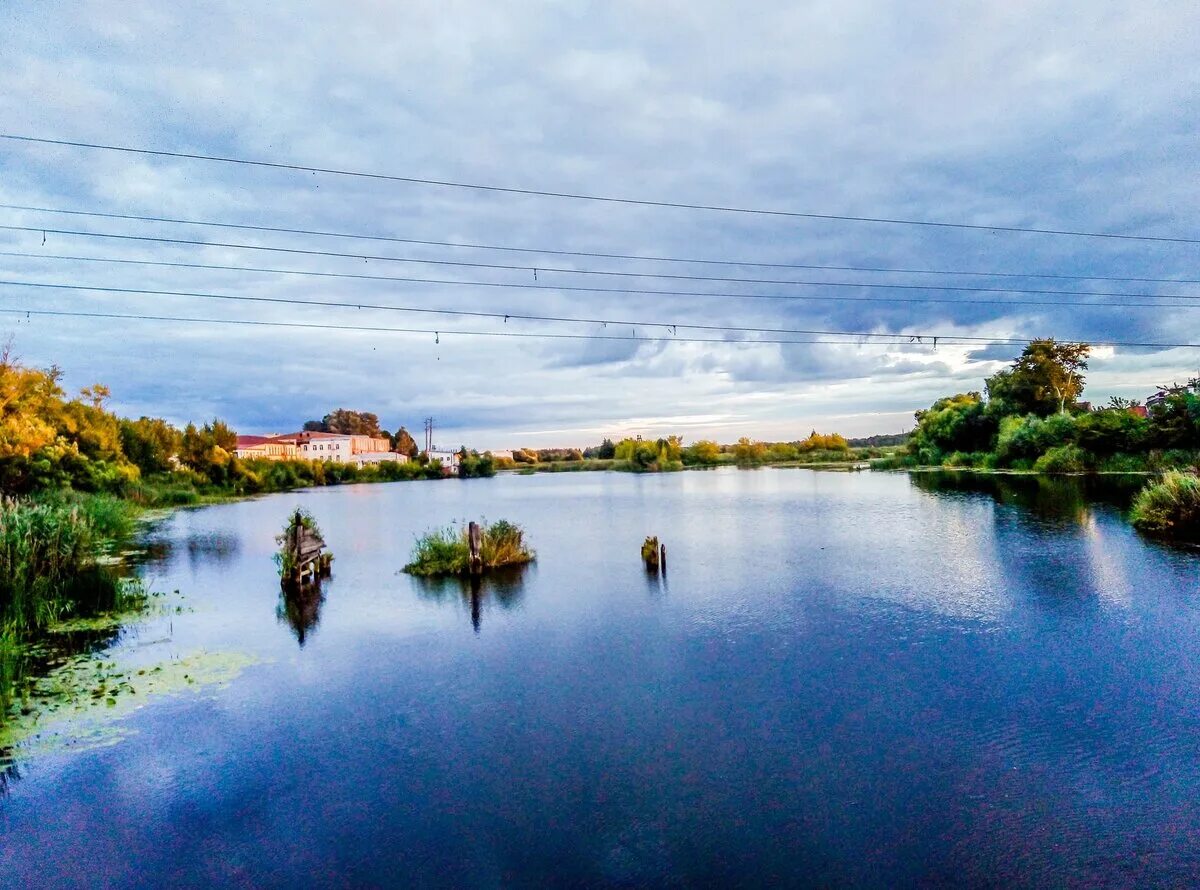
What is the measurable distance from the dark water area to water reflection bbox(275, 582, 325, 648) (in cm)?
16

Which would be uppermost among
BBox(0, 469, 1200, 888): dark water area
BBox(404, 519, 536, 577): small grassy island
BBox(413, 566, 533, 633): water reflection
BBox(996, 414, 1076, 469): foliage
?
BBox(996, 414, 1076, 469): foliage

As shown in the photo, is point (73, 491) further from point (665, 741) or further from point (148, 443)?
point (665, 741)

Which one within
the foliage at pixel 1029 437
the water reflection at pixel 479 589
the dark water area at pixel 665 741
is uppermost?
the foliage at pixel 1029 437

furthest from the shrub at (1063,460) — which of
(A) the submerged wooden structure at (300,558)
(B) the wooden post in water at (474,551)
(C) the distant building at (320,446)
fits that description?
(C) the distant building at (320,446)

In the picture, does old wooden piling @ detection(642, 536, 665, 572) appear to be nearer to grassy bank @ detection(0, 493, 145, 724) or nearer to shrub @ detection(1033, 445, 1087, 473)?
grassy bank @ detection(0, 493, 145, 724)

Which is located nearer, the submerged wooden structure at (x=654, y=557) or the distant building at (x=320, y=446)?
the submerged wooden structure at (x=654, y=557)

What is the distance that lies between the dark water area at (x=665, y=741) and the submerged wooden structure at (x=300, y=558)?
148 centimetres

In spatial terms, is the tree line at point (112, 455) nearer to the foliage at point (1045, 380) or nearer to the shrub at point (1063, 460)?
the shrub at point (1063, 460)

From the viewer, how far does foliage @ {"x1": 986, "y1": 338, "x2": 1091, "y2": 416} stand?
174 feet

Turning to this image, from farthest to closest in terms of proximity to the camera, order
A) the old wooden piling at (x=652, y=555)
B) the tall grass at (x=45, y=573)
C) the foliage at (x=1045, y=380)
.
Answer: the foliage at (x=1045, y=380) < the old wooden piling at (x=652, y=555) < the tall grass at (x=45, y=573)

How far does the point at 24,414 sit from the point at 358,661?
24.4 meters

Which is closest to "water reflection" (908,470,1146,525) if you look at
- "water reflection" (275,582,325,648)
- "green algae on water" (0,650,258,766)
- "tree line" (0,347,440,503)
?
"water reflection" (275,582,325,648)

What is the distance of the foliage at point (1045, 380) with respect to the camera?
174 ft

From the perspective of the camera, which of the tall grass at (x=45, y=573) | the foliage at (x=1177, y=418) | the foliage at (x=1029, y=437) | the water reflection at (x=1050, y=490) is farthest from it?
the foliage at (x=1029, y=437)
